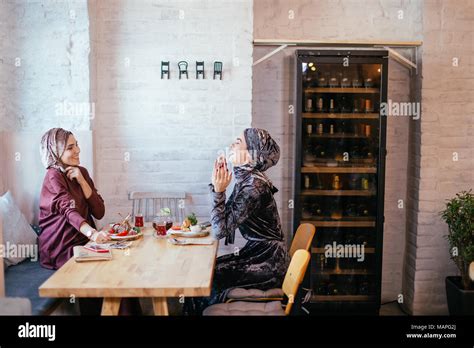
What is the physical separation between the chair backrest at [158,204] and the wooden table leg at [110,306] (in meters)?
1.58

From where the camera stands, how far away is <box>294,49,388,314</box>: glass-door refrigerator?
4207mm

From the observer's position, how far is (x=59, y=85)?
3977mm

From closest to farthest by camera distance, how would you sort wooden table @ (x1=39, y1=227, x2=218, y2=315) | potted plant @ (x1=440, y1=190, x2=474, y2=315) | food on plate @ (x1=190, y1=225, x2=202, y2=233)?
1. wooden table @ (x1=39, y1=227, x2=218, y2=315)
2. food on plate @ (x1=190, y1=225, x2=202, y2=233)
3. potted plant @ (x1=440, y1=190, x2=474, y2=315)

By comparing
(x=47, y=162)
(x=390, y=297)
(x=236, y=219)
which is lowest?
(x=390, y=297)

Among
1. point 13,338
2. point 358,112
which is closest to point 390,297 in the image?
point 358,112

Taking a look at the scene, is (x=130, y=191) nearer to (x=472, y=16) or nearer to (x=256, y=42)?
(x=256, y=42)

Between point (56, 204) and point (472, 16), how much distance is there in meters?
2.98

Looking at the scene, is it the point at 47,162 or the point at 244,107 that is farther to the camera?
Answer: the point at 244,107

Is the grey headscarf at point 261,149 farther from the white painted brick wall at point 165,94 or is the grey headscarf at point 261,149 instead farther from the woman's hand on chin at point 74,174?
the woman's hand on chin at point 74,174

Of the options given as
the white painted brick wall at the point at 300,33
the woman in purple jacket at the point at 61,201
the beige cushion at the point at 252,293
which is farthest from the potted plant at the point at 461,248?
the woman in purple jacket at the point at 61,201

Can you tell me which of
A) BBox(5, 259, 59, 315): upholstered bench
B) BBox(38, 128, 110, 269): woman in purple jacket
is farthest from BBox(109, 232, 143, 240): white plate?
BBox(5, 259, 59, 315): upholstered bench

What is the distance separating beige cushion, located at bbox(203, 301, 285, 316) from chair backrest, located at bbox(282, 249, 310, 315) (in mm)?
91

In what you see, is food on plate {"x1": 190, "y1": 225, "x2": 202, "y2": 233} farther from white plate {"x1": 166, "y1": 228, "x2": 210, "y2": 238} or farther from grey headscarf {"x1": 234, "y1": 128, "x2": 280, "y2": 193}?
grey headscarf {"x1": 234, "y1": 128, "x2": 280, "y2": 193}

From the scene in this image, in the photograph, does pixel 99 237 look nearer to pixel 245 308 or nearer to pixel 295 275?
pixel 245 308
